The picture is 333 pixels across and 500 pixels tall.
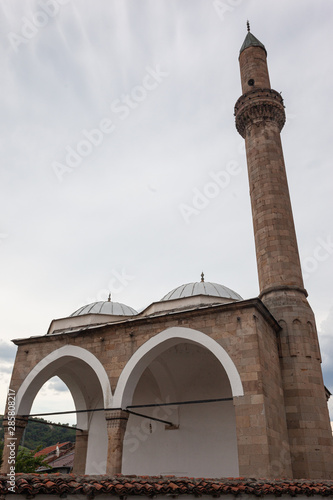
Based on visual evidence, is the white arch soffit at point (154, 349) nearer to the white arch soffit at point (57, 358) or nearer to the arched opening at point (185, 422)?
the white arch soffit at point (57, 358)

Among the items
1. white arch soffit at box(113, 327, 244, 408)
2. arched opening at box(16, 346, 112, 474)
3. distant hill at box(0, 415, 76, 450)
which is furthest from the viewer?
distant hill at box(0, 415, 76, 450)

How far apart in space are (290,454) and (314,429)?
2.43 ft

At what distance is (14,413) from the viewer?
9.23 meters

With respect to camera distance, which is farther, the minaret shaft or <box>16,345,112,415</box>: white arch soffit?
the minaret shaft

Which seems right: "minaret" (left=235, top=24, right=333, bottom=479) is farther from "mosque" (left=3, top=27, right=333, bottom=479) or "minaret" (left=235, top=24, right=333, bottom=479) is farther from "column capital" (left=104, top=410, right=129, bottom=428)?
"column capital" (left=104, top=410, right=129, bottom=428)

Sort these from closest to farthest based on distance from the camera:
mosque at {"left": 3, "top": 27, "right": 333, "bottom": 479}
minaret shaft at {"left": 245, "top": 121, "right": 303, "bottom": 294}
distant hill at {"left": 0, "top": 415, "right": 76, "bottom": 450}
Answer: mosque at {"left": 3, "top": 27, "right": 333, "bottom": 479}, minaret shaft at {"left": 245, "top": 121, "right": 303, "bottom": 294}, distant hill at {"left": 0, "top": 415, "right": 76, "bottom": 450}

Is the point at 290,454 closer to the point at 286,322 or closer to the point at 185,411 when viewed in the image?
the point at 286,322

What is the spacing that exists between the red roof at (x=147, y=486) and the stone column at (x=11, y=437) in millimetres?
4758

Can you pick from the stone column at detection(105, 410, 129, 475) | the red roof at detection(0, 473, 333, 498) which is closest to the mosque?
the stone column at detection(105, 410, 129, 475)

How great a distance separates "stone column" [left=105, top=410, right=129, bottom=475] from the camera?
7.86 metres

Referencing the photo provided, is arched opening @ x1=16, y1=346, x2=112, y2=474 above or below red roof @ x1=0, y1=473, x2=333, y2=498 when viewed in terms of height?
above

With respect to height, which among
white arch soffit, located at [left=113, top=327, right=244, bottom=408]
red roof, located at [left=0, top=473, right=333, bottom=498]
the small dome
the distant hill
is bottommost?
red roof, located at [left=0, top=473, right=333, bottom=498]

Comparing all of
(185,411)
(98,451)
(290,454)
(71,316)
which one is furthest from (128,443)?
(290,454)

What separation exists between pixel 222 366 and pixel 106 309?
526 centimetres
